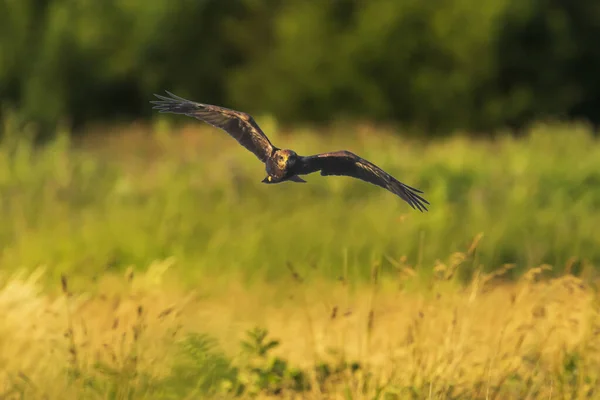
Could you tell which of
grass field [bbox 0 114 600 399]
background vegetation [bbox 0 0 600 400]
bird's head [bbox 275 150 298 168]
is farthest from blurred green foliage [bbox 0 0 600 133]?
bird's head [bbox 275 150 298 168]

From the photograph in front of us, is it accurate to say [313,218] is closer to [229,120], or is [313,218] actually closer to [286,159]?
[229,120]

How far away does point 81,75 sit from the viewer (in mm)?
23766

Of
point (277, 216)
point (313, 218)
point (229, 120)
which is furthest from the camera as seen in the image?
point (277, 216)

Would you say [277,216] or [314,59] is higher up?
[314,59]

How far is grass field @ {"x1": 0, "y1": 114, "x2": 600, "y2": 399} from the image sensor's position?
4.44m

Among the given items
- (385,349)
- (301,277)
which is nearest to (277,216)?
(385,349)

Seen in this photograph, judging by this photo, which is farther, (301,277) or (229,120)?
(301,277)

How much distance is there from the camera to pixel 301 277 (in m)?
4.32

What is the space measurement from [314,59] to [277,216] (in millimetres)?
14931

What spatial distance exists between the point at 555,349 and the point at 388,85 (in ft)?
61.6

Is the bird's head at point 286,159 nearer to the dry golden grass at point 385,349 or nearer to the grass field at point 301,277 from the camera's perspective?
the grass field at point 301,277

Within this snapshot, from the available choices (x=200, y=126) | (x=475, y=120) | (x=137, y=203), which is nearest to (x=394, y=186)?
(x=137, y=203)

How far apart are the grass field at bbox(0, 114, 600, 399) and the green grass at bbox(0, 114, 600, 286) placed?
0.02m

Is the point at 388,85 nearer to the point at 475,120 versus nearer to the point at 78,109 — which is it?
the point at 475,120
